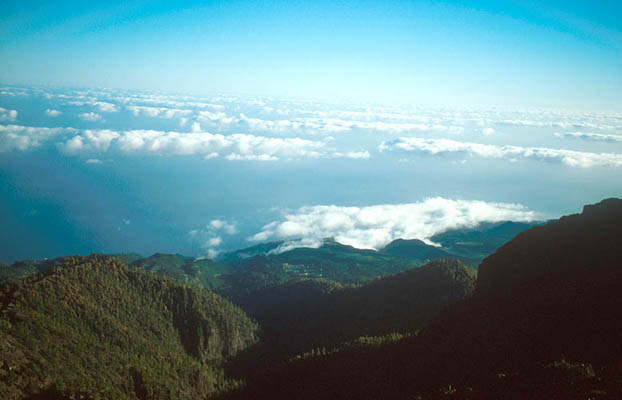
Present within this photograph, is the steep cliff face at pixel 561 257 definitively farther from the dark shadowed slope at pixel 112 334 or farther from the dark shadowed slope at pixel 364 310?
the dark shadowed slope at pixel 112 334

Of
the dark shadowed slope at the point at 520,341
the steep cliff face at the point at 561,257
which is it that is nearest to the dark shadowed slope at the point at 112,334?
the dark shadowed slope at the point at 520,341

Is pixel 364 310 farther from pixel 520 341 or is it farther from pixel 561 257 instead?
pixel 520 341

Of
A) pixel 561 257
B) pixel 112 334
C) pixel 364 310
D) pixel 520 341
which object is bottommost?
pixel 364 310

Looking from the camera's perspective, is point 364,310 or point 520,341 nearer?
point 520,341

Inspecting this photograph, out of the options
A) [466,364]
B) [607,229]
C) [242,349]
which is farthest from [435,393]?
[242,349]

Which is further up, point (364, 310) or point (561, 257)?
point (561, 257)

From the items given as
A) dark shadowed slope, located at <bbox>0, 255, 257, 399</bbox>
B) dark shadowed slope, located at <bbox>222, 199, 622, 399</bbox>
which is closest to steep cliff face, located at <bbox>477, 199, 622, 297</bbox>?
dark shadowed slope, located at <bbox>222, 199, 622, 399</bbox>

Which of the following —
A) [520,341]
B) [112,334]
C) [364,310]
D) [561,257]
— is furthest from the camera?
[364,310]

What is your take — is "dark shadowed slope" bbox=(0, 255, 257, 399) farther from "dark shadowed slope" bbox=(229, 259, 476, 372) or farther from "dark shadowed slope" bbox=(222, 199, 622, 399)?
"dark shadowed slope" bbox=(222, 199, 622, 399)

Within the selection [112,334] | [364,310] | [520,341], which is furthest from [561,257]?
[112,334]
